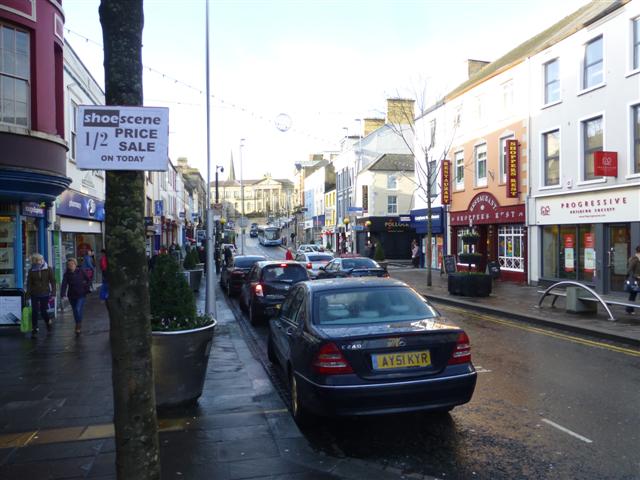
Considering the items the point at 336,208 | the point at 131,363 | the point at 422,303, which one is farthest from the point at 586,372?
the point at 336,208

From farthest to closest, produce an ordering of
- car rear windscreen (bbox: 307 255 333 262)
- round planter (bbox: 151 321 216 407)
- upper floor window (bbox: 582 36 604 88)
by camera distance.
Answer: car rear windscreen (bbox: 307 255 333 262)
upper floor window (bbox: 582 36 604 88)
round planter (bbox: 151 321 216 407)

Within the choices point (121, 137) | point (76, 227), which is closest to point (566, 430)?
point (121, 137)

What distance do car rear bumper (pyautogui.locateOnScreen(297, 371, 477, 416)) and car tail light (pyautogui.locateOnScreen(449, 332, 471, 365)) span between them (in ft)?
0.48

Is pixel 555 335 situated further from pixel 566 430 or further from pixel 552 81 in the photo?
pixel 552 81

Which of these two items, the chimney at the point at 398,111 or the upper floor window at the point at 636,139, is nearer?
the upper floor window at the point at 636,139

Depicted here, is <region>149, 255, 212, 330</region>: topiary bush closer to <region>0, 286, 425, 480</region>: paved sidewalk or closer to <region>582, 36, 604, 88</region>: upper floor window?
<region>0, 286, 425, 480</region>: paved sidewalk

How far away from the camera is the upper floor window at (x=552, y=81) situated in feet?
67.4

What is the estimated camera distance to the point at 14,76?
437 inches

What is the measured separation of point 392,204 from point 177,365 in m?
40.7

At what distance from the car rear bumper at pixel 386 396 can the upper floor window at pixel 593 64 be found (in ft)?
56.0

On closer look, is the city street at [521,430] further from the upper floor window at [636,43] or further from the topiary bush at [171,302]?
the upper floor window at [636,43]

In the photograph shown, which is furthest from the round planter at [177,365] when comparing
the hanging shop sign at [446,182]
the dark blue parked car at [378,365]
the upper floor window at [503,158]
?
the hanging shop sign at [446,182]

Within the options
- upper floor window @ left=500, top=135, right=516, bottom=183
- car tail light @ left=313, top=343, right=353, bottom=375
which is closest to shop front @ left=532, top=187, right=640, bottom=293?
upper floor window @ left=500, top=135, right=516, bottom=183

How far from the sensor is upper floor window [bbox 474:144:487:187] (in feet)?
84.3
